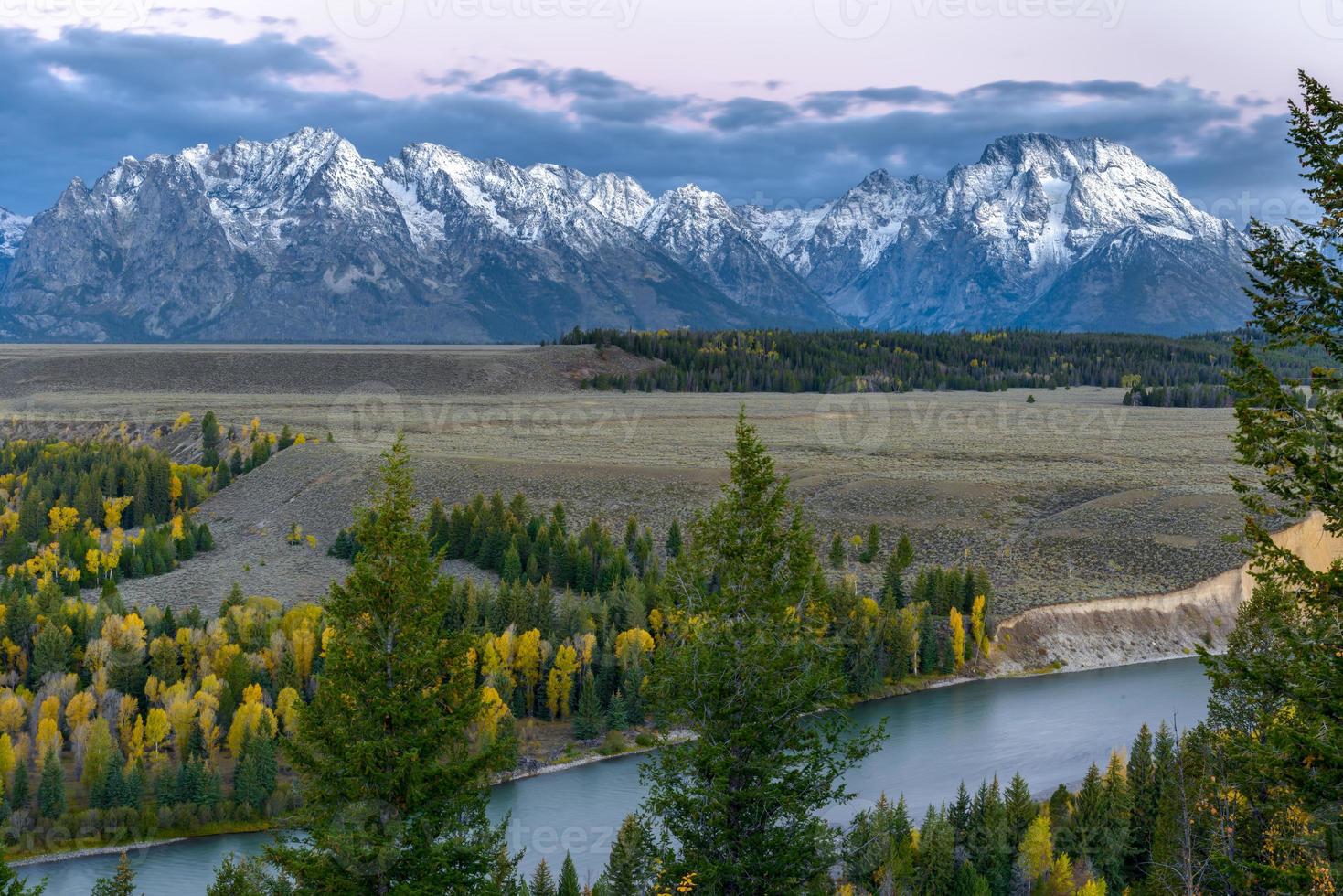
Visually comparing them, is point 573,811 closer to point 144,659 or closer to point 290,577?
point 144,659

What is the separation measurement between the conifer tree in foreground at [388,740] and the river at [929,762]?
61.8ft

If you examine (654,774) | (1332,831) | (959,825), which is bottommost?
(959,825)

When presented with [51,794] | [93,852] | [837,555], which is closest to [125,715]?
[51,794]

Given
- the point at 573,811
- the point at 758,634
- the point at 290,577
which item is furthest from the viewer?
the point at 290,577

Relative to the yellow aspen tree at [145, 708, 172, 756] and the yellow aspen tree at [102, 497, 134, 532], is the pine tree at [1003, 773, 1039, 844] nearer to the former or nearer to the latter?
the yellow aspen tree at [145, 708, 172, 756]

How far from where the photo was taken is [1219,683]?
15234 mm

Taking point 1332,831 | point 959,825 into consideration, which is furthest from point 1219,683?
point 959,825

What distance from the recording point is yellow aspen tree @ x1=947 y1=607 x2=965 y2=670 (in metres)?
63.4

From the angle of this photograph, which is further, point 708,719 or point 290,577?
point 290,577

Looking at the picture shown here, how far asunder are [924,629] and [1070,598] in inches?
463

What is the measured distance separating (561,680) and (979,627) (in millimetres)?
26698

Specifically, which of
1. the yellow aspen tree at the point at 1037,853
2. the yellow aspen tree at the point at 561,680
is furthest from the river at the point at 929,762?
the yellow aspen tree at the point at 1037,853

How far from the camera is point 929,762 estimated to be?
50.8 m

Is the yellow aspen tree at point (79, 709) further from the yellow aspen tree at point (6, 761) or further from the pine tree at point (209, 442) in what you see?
the pine tree at point (209, 442)
